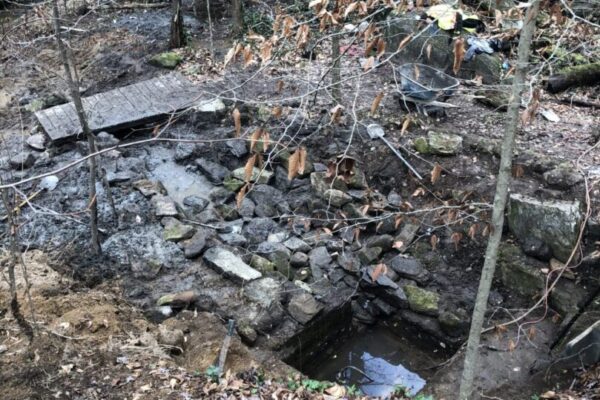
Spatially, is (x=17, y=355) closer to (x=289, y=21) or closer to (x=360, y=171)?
(x=289, y=21)

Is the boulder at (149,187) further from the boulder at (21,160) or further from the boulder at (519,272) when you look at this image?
the boulder at (519,272)

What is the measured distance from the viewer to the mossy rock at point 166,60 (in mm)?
9797

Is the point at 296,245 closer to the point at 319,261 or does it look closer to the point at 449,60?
the point at 319,261

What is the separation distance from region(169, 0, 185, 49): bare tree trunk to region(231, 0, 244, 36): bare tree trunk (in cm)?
103

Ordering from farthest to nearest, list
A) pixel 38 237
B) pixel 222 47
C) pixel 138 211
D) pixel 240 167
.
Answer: pixel 222 47, pixel 240 167, pixel 138 211, pixel 38 237

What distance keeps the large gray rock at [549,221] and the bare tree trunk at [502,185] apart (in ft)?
7.99

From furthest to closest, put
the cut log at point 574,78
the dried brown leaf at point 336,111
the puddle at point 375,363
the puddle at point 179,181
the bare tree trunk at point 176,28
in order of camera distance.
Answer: the bare tree trunk at point 176,28 → the cut log at point 574,78 → the puddle at point 179,181 → the puddle at point 375,363 → the dried brown leaf at point 336,111

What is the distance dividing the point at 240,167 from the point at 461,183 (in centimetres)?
302

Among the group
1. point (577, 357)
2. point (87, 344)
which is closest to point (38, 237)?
point (87, 344)

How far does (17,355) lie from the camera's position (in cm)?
434

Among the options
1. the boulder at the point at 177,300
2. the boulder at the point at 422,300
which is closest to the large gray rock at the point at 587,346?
the boulder at the point at 422,300

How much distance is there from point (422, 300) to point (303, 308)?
1413 millimetres

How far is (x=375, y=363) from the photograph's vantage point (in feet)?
19.4

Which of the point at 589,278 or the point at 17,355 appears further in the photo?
the point at 589,278
